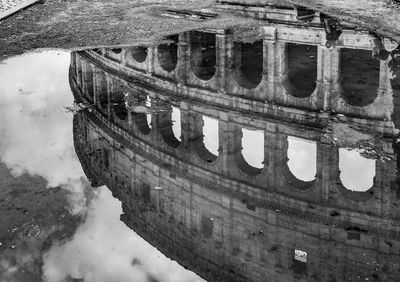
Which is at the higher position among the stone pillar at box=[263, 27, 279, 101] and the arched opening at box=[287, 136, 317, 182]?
the stone pillar at box=[263, 27, 279, 101]

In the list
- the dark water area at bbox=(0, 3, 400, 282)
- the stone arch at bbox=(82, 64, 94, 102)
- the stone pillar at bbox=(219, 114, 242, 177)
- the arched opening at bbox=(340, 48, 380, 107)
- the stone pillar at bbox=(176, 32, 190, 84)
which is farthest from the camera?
the stone pillar at bbox=(176, 32, 190, 84)

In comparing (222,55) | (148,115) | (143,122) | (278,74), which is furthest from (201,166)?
(222,55)

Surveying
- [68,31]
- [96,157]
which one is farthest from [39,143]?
[68,31]

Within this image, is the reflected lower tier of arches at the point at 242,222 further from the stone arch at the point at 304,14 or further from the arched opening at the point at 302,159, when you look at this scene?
the stone arch at the point at 304,14

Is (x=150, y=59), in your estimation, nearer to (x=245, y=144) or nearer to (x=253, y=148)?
(x=245, y=144)

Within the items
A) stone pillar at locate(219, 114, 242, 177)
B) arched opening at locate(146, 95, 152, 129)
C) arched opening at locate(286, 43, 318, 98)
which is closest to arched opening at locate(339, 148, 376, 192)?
stone pillar at locate(219, 114, 242, 177)

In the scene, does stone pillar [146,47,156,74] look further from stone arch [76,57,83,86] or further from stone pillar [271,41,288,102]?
stone pillar [271,41,288,102]
